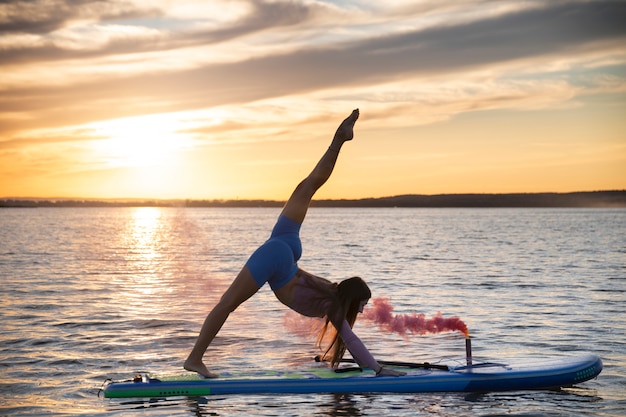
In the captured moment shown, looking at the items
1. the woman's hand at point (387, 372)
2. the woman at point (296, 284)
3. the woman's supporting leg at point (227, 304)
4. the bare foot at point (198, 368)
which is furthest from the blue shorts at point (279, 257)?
the woman's hand at point (387, 372)

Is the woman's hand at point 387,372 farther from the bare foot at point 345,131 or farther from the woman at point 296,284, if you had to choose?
the bare foot at point 345,131

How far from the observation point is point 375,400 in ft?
33.8

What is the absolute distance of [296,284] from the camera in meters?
10.6

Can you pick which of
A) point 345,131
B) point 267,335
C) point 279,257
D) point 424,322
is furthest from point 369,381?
point 267,335

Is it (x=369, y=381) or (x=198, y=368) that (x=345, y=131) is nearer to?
(x=369, y=381)

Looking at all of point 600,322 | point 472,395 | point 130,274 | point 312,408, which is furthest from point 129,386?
point 130,274

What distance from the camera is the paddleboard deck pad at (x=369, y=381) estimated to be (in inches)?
405

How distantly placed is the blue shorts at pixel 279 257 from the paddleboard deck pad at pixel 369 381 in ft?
4.50

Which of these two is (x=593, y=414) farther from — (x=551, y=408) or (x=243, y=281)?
(x=243, y=281)

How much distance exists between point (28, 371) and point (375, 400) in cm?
559

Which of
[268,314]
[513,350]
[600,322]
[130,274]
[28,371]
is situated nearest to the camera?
[28,371]

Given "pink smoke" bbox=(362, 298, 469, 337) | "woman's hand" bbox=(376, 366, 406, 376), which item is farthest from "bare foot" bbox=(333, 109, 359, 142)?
"woman's hand" bbox=(376, 366, 406, 376)

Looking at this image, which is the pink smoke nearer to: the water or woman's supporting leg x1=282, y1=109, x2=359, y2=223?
the water

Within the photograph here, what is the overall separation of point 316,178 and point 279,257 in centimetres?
118
